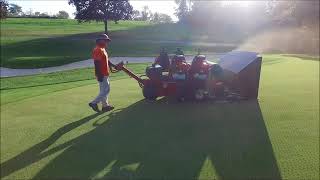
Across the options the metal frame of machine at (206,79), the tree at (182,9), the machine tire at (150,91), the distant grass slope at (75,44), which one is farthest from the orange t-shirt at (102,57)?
the machine tire at (150,91)

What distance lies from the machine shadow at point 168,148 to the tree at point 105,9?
10.6 ft

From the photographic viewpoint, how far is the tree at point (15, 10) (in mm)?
1489

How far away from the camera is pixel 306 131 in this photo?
307 inches

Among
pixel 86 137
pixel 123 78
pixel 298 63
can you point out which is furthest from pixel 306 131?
pixel 298 63

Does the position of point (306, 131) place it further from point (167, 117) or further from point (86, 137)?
point (86, 137)

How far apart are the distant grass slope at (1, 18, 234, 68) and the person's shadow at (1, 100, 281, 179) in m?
1.84

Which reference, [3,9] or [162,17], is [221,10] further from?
[3,9]

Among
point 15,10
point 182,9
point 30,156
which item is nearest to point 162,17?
point 182,9

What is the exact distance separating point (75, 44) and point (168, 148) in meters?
25.3

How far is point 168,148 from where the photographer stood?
21.4 ft

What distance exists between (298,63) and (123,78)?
1152 centimetres

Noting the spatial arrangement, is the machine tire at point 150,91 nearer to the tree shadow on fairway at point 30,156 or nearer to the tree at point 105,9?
the tree shadow on fairway at point 30,156

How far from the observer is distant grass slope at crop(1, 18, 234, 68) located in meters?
12.3

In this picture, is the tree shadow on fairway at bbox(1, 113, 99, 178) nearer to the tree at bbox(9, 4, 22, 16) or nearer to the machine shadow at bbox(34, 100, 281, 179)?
the machine shadow at bbox(34, 100, 281, 179)
